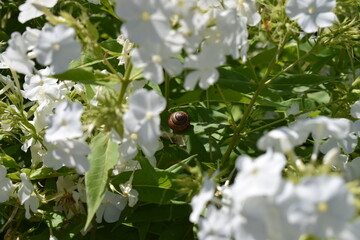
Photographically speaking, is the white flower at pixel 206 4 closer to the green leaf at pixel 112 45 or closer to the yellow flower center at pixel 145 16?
the yellow flower center at pixel 145 16

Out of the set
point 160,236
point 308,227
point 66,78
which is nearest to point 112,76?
point 66,78

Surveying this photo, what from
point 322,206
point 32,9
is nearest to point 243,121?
point 32,9

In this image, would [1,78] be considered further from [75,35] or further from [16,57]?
[75,35]

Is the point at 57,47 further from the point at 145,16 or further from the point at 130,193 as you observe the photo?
the point at 130,193

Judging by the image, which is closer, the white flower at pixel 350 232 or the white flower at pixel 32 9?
the white flower at pixel 350 232

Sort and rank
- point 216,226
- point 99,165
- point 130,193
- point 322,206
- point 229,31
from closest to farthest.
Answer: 1. point 322,206
2. point 216,226
3. point 229,31
4. point 99,165
5. point 130,193

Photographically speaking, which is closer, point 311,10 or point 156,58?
point 156,58

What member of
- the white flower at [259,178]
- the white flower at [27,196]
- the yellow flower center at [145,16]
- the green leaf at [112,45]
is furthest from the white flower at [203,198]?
the green leaf at [112,45]

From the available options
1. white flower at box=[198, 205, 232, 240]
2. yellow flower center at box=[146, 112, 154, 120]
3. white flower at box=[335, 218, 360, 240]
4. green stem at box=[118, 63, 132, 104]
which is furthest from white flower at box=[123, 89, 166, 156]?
white flower at box=[335, 218, 360, 240]
